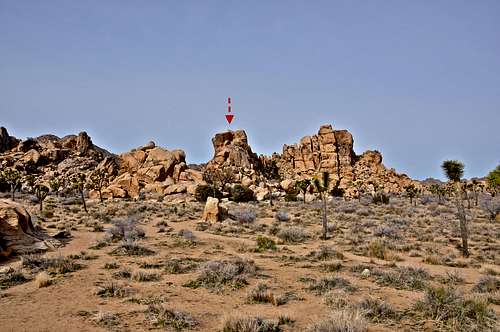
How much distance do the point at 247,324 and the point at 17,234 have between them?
14.4 meters

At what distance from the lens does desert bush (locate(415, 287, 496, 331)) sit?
8.44 meters

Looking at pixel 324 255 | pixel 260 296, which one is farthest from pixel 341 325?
pixel 324 255

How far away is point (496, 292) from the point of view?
11742 millimetres

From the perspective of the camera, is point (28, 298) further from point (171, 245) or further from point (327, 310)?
point (171, 245)

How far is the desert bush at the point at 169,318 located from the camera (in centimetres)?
881

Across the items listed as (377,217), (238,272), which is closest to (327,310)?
(238,272)

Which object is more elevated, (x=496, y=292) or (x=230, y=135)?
(x=230, y=135)

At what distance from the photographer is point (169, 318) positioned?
30.0 ft

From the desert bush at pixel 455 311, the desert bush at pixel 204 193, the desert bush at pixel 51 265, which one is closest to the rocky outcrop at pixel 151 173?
the desert bush at pixel 204 193

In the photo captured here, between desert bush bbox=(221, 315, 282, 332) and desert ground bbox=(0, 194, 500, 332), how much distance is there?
0.03 metres

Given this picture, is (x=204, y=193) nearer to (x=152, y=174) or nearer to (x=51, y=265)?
(x=152, y=174)

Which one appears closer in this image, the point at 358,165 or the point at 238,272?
the point at 238,272

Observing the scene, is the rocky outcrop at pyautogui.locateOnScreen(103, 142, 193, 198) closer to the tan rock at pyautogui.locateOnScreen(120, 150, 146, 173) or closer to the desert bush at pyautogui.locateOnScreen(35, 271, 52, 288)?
the tan rock at pyautogui.locateOnScreen(120, 150, 146, 173)

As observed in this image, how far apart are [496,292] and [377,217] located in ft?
84.2
